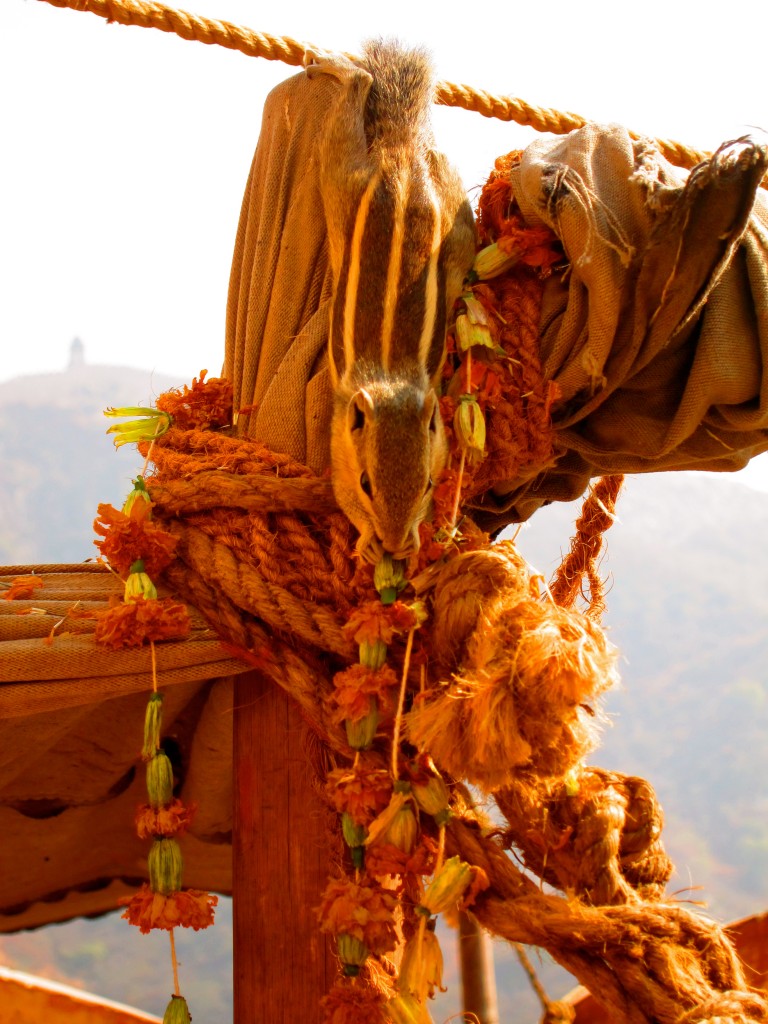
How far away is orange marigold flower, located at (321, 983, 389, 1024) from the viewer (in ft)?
1.88

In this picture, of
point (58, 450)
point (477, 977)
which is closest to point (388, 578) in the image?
point (477, 977)

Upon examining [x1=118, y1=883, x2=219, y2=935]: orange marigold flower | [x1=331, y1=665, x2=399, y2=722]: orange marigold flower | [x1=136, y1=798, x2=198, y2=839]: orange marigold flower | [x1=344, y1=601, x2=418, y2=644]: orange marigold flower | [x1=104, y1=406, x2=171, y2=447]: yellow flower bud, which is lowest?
[x1=118, y1=883, x2=219, y2=935]: orange marigold flower

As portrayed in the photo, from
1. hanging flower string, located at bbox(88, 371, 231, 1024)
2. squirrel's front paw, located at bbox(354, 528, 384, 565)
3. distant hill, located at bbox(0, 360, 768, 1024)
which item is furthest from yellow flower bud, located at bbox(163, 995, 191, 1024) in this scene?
distant hill, located at bbox(0, 360, 768, 1024)

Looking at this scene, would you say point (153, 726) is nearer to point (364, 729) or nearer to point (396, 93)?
point (364, 729)

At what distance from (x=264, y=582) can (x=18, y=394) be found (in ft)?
21.0

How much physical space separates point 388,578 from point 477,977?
0.84 m

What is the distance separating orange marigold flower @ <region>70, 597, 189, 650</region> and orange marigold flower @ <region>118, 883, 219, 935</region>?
17 centimetres

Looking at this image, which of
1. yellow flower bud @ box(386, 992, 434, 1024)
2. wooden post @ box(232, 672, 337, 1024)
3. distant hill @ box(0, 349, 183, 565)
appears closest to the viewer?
yellow flower bud @ box(386, 992, 434, 1024)

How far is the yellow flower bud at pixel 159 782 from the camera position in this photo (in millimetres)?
638

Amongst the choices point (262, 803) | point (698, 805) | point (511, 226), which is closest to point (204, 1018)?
point (698, 805)

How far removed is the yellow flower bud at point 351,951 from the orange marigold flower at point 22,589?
0.34 metres

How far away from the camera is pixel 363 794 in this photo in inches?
23.3

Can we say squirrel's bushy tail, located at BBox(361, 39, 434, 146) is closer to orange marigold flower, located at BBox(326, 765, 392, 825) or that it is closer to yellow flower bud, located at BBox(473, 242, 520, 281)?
yellow flower bud, located at BBox(473, 242, 520, 281)

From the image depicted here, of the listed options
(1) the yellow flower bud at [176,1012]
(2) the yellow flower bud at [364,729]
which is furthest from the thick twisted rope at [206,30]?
(1) the yellow flower bud at [176,1012]
